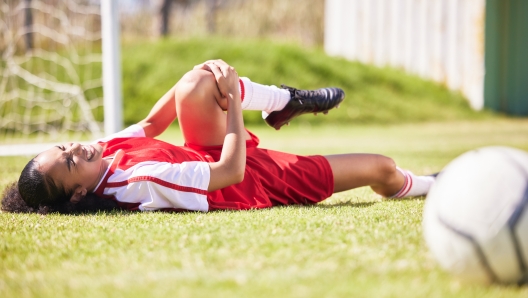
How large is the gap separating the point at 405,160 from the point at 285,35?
11306 mm

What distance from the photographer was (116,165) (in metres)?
2.93

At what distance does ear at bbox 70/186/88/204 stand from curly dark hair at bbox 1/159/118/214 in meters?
0.02

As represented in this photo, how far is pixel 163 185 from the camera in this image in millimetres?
2773

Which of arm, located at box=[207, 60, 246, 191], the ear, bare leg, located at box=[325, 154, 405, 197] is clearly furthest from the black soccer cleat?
the ear

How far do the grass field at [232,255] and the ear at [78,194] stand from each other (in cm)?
10

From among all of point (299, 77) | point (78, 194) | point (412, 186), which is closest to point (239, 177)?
point (78, 194)

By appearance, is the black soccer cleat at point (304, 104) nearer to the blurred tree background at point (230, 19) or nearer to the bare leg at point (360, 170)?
the bare leg at point (360, 170)

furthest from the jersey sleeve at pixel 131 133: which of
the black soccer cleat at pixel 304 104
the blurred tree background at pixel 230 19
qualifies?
the blurred tree background at pixel 230 19

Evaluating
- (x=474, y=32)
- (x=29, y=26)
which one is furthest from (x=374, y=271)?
(x=474, y=32)

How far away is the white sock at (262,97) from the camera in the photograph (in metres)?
3.30

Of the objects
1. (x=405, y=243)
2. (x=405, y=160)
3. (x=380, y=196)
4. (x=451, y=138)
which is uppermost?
(x=405, y=243)

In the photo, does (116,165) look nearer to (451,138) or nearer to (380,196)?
(380,196)

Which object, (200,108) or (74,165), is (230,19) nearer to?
(200,108)

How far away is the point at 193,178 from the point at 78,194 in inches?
22.7
